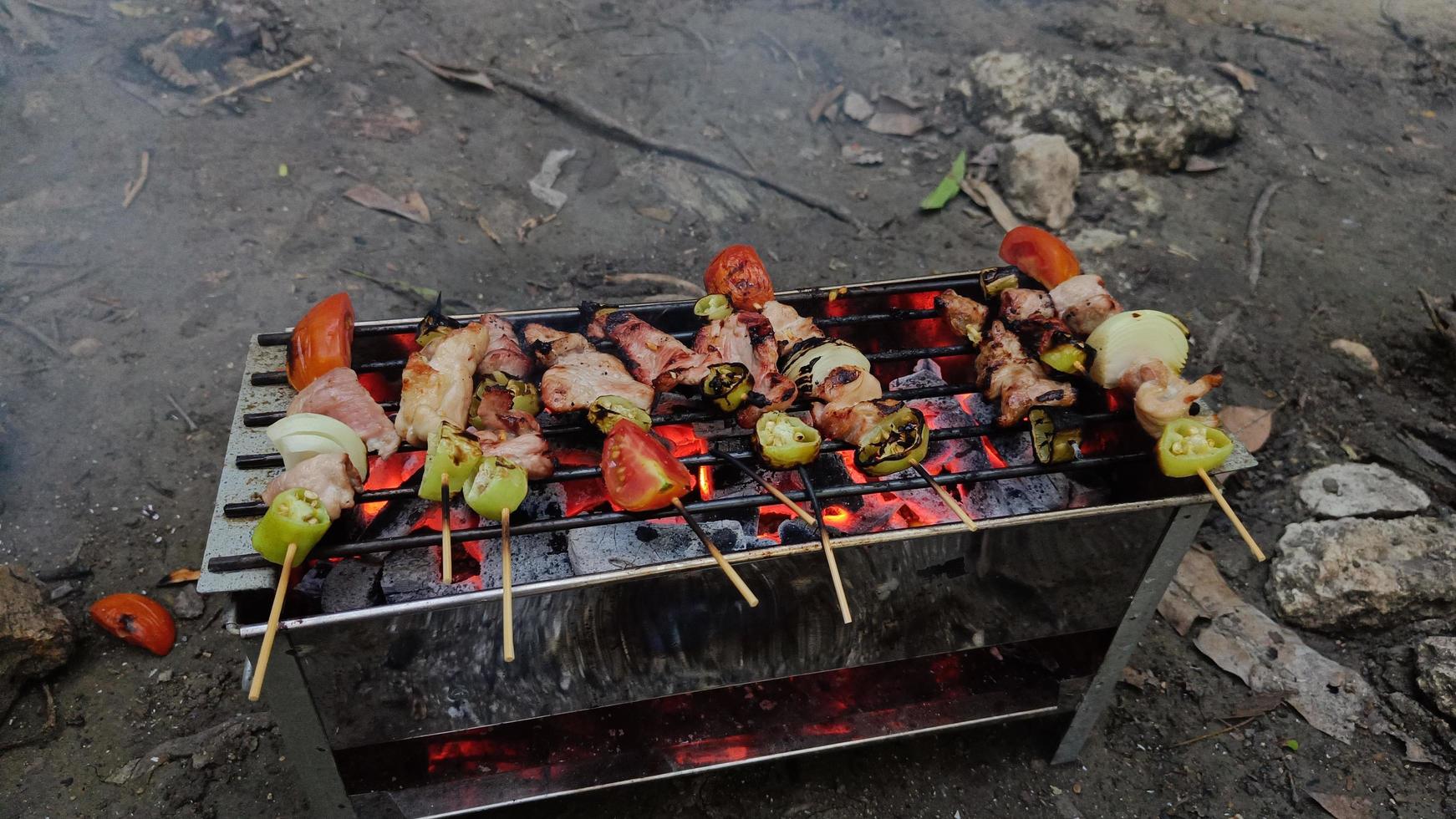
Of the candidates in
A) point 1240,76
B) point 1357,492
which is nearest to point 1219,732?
point 1357,492

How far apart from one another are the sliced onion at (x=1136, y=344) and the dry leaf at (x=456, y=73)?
5.64 metres

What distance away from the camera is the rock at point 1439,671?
381cm

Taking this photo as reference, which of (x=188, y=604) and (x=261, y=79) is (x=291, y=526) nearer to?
(x=188, y=604)

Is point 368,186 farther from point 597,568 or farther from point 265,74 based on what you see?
point 597,568

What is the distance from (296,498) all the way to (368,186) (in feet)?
15.0

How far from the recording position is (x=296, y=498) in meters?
2.33

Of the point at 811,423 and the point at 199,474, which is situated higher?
the point at 811,423

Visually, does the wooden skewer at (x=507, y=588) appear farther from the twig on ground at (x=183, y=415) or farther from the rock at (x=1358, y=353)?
the rock at (x=1358, y=353)

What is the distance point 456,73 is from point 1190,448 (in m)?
6.36

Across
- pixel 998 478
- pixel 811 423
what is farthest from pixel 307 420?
pixel 998 478

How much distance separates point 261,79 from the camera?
6660 millimetres

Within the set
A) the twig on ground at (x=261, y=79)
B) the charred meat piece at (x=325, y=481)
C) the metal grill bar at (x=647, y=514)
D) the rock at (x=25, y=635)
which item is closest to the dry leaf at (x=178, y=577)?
the rock at (x=25, y=635)

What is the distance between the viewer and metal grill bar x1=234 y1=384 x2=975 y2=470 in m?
2.70

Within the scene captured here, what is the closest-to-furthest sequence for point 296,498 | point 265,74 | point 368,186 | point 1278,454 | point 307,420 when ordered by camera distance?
point 296,498
point 307,420
point 1278,454
point 368,186
point 265,74
